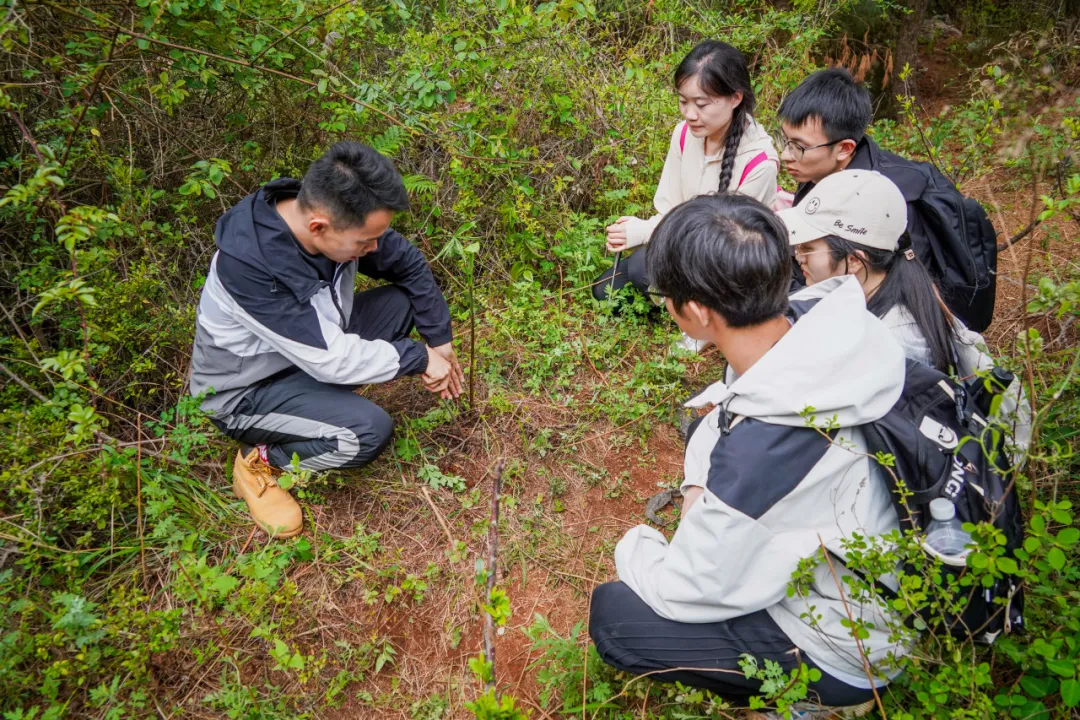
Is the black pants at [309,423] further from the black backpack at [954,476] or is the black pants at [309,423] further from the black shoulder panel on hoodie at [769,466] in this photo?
the black backpack at [954,476]

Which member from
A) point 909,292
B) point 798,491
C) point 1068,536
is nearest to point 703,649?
point 798,491

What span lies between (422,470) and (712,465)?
67.2 inches

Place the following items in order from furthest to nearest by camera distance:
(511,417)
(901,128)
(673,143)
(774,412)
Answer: (901,128), (673,143), (511,417), (774,412)

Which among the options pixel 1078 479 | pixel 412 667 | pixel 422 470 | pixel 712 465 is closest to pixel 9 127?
pixel 422 470

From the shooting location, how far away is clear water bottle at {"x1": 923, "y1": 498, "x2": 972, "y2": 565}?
1636 mm

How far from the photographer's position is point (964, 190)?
4574mm

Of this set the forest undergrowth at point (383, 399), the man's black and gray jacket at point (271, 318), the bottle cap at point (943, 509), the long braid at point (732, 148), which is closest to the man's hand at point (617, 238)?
the forest undergrowth at point (383, 399)

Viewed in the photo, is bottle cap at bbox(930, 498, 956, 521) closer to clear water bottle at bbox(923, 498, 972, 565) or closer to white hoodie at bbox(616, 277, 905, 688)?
clear water bottle at bbox(923, 498, 972, 565)

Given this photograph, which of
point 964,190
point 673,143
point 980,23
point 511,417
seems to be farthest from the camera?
point 980,23

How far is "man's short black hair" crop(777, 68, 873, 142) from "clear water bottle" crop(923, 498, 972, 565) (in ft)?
6.40

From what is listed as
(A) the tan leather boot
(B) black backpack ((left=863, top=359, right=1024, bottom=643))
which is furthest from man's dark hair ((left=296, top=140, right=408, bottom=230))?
(B) black backpack ((left=863, top=359, right=1024, bottom=643))

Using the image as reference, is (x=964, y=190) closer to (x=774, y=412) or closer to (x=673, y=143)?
(x=673, y=143)

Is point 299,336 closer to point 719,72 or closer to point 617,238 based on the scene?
point 617,238

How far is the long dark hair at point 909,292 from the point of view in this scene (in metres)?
2.20
